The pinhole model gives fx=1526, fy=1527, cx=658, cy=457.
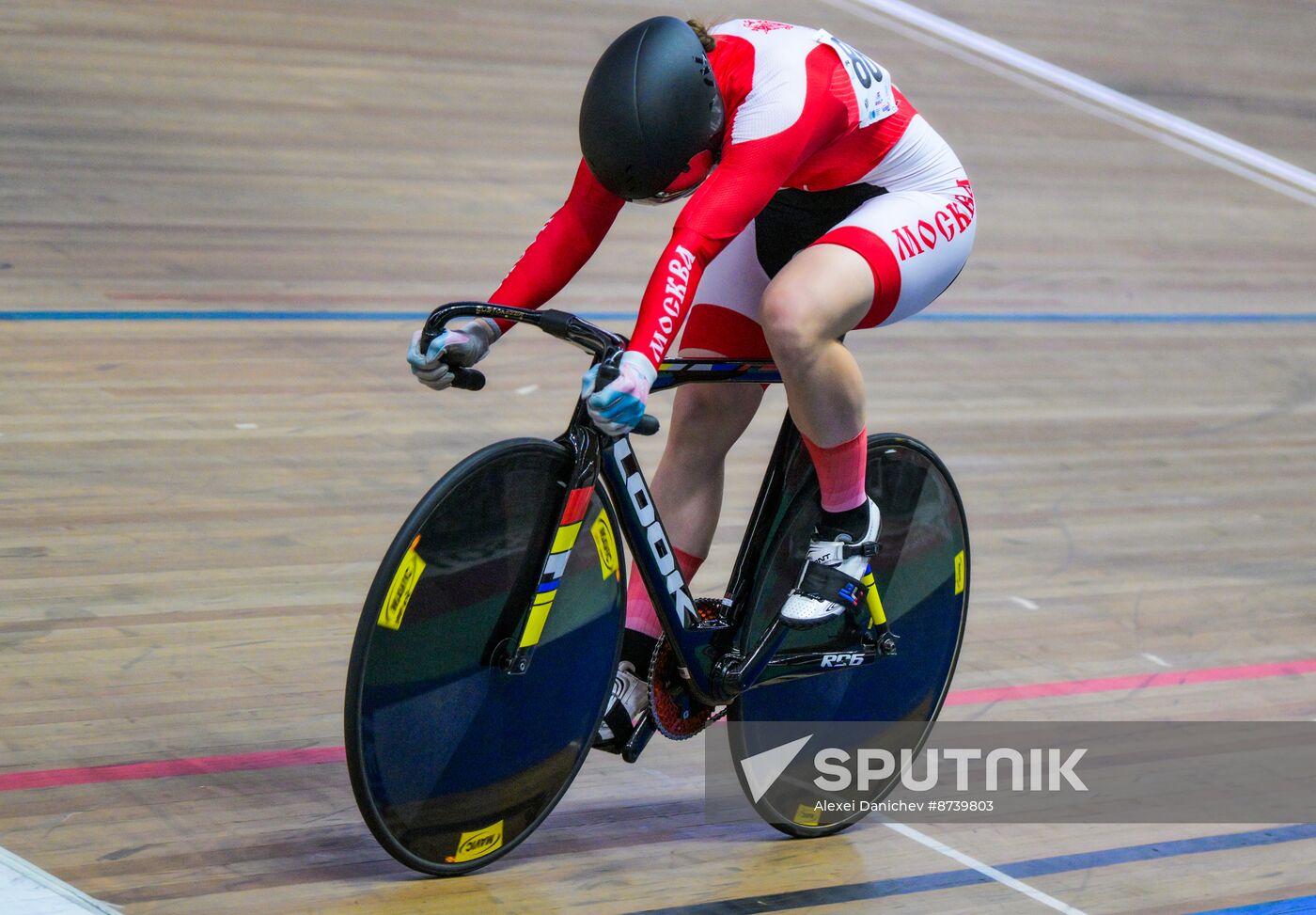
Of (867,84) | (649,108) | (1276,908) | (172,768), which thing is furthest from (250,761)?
(1276,908)

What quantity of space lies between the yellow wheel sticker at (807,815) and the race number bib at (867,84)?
1.12 metres

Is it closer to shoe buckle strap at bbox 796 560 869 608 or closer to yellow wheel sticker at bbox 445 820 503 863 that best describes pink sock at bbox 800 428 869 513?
shoe buckle strap at bbox 796 560 869 608

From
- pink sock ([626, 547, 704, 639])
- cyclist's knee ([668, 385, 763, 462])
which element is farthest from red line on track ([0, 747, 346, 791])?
cyclist's knee ([668, 385, 763, 462])

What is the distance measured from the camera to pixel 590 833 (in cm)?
244

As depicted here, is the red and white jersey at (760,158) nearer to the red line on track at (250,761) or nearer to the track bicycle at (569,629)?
the track bicycle at (569,629)

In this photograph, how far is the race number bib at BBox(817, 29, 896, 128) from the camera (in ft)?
7.22

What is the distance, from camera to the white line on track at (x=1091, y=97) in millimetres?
8055

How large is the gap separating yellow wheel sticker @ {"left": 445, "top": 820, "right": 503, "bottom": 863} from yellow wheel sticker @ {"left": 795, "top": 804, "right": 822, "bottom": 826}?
22.0 inches

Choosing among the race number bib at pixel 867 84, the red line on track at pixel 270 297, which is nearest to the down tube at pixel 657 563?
the race number bib at pixel 867 84

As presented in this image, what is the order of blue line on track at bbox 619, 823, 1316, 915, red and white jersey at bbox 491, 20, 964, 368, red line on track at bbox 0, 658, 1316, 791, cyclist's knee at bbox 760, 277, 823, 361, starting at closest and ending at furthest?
1. red and white jersey at bbox 491, 20, 964, 368
2. cyclist's knee at bbox 760, 277, 823, 361
3. blue line on track at bbox 619, 823, 1316, 915
4. red line on track at bbox 0, 658, 1316, 791

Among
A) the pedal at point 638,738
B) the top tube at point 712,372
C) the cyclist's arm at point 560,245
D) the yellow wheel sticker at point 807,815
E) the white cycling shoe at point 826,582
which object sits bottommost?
the yellow wheel sticker at point 807,815

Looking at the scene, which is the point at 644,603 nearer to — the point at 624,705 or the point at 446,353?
the point at 624,705

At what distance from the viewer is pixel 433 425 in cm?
417

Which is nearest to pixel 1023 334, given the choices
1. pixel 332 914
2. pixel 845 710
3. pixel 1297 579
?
pixel 1297 579
